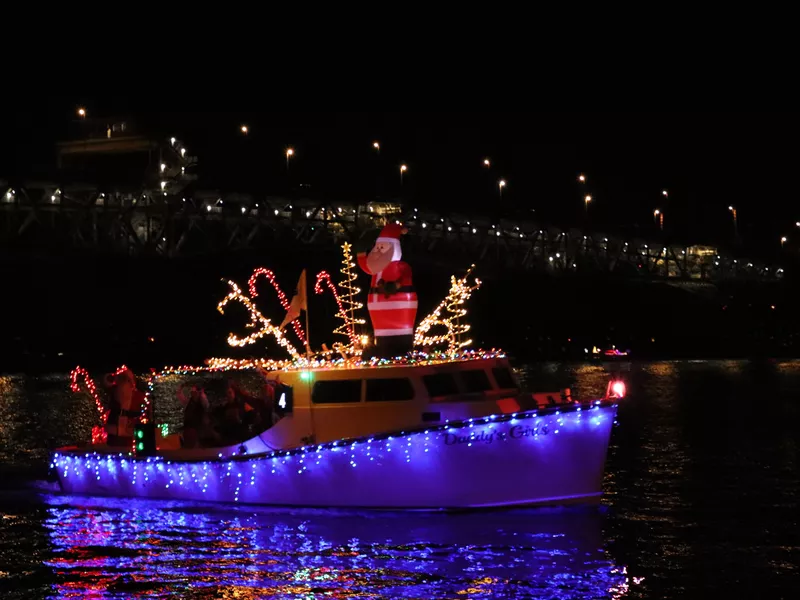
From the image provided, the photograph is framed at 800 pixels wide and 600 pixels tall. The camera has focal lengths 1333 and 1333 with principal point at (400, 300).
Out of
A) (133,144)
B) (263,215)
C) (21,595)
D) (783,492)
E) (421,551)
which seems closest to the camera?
(21,595)

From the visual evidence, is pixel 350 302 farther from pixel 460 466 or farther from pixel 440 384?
pixel 460 466

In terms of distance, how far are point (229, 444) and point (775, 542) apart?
10432 mm

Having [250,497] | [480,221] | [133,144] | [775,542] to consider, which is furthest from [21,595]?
[480,221]

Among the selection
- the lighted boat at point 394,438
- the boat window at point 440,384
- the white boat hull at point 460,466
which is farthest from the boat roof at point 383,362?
the white boat hull at point 460,466

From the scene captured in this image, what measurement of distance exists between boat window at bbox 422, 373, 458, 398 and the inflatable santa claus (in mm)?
1513

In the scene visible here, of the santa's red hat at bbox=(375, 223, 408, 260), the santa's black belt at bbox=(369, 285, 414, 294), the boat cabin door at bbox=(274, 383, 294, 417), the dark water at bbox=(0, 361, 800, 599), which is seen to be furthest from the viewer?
the santa's red hat at bbox=(375, 223, 408, 260)

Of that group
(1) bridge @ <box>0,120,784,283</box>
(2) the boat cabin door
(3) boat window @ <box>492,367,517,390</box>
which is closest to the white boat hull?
(2) the boat cabin door

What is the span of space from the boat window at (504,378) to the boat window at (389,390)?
188cm

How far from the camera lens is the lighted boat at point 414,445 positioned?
918 inches

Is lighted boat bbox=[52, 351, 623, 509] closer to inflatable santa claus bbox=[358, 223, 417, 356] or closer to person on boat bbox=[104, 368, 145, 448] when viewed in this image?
inflatable santa claus bbox=[358, 223, 417, 356]

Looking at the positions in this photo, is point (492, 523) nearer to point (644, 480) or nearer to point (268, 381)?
point (268, 381)

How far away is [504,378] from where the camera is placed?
2536cm

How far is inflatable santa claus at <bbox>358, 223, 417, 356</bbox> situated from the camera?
2573 cm

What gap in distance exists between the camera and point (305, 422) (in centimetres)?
2491
